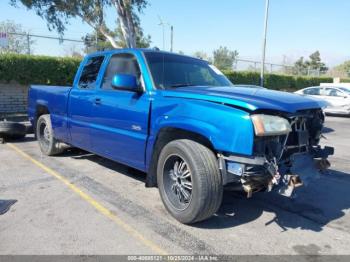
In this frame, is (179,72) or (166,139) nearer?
(166,139)

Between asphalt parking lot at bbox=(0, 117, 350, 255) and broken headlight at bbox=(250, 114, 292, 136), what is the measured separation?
1.13 metres

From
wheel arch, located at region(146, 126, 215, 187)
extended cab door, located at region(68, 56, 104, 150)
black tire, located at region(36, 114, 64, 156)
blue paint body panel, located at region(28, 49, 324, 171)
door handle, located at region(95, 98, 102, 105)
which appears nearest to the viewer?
blue paint body panel, located at region(28, 49, 324, 171)

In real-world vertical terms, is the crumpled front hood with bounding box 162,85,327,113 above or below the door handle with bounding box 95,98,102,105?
above

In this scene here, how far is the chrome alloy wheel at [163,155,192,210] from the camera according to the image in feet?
13.3

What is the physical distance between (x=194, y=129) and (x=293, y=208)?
1.86m

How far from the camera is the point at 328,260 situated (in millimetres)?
3410

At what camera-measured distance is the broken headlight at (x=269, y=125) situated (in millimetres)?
3436

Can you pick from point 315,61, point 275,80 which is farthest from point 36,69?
point 315,61

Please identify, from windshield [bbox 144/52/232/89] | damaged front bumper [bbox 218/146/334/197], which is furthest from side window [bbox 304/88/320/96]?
damaged front bumper [bbox 218/146/334/197]

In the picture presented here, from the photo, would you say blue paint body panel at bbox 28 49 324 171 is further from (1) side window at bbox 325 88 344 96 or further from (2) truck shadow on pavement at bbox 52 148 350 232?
(1) side window at bbox 325 88 344 96

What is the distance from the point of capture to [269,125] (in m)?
3.53

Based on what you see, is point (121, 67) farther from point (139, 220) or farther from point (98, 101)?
point (139, 220)

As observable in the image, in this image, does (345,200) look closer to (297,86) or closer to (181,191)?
(181,191)

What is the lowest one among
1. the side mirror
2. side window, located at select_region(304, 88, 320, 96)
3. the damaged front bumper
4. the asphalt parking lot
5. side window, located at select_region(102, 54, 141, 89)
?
the asphalt parking lot
